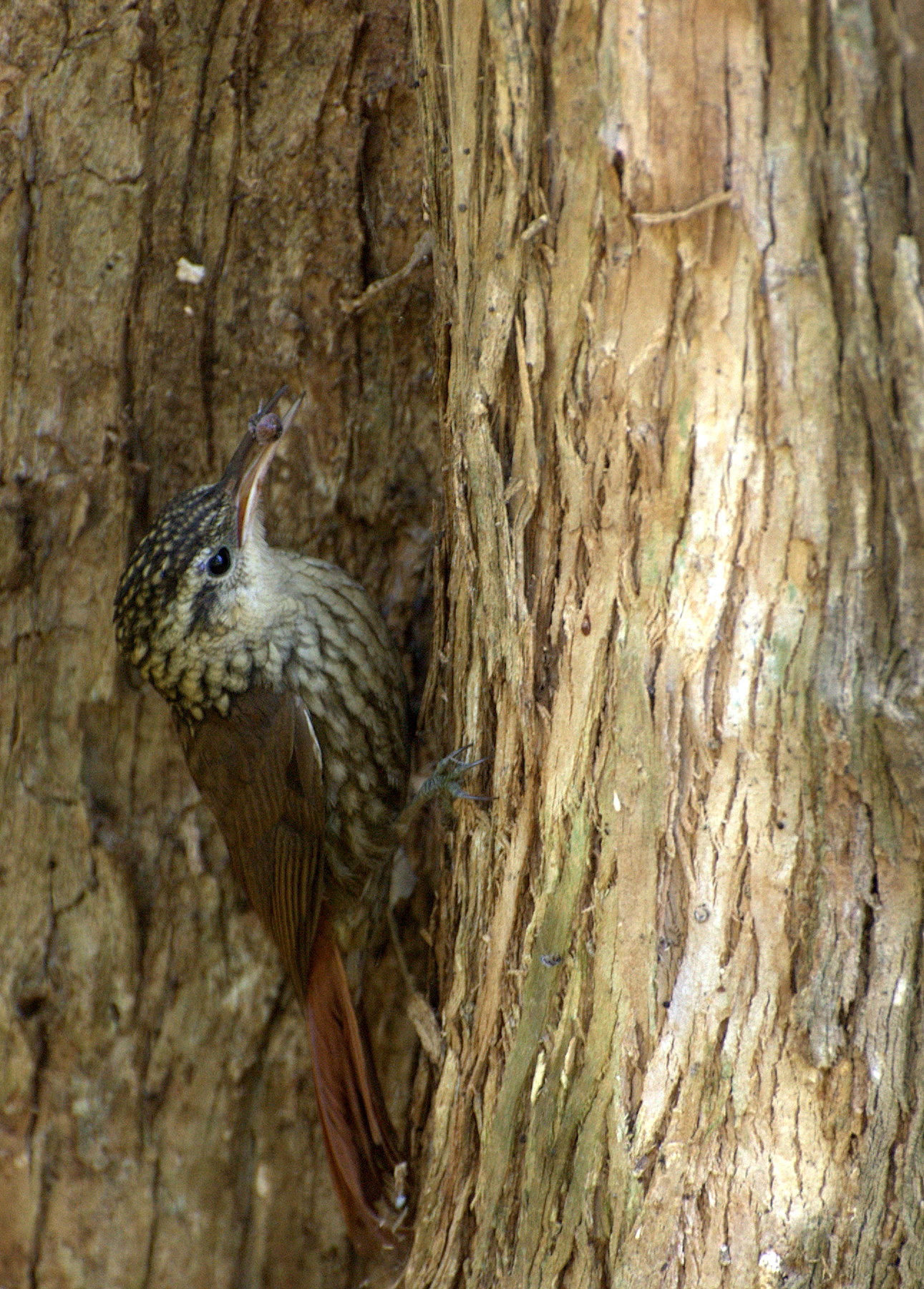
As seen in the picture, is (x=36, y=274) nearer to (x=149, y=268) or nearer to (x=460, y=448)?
(x=149, y=268)

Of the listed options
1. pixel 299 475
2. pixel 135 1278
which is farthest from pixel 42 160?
pixel 135 1278

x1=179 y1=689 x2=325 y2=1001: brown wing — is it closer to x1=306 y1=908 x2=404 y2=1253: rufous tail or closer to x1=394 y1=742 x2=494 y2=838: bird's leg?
x1=306 y1=908 x2=404 y2=1253: rufous tail

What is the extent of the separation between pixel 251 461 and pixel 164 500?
1.05 ft

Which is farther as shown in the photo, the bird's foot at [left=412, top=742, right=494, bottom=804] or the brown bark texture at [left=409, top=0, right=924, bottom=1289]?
the bird's foot at [left=412, top=742, right=494, bottom=804]

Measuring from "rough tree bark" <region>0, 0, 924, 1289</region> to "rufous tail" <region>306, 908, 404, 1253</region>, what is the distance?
158mm

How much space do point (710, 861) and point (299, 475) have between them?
138 centimetres

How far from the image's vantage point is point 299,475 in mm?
2592

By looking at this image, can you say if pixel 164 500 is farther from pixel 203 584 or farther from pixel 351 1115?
Result: pixel 351 1115

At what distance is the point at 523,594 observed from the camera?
183cm

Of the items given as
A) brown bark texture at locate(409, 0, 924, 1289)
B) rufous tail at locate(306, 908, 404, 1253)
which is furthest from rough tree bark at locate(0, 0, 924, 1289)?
rufous tail at locate(306, 908, 404, 1253)

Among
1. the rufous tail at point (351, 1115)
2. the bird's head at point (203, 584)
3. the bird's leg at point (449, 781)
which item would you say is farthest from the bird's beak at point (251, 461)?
the rufous tail at point (351, 1115)

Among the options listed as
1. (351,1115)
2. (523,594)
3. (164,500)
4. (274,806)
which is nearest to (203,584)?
(164,500)

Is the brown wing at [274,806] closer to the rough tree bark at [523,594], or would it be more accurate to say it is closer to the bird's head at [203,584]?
the bird's head at [203,584]

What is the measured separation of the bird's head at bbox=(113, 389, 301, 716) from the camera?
7.80 ft
